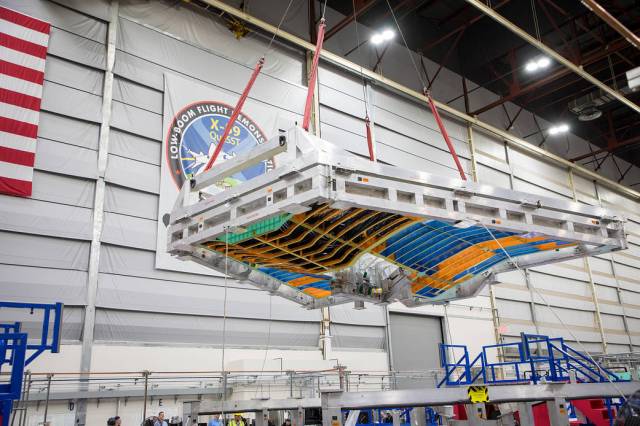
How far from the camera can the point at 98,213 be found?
15750 mm

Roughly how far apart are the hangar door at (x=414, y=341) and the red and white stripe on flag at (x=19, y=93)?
48.9ft

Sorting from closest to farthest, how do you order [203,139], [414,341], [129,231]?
[129,231] → [203,139] → [414,341]

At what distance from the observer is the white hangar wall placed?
14.9 metres

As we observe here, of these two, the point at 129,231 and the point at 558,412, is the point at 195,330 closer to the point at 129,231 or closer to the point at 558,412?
the point at 129,231

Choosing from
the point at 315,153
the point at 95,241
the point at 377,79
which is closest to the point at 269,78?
the point at 377,79

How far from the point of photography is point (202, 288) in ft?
57.0

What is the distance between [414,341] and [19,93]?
17.7 metres

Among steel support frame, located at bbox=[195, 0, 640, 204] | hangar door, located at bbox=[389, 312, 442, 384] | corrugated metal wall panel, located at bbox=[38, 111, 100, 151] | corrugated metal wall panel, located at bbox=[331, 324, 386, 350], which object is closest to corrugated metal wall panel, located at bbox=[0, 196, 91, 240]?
corrugated metal wall panel, located at bbox=[38, 111, 100, 151]

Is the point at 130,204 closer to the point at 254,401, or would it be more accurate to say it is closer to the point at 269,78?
the point at 269,78

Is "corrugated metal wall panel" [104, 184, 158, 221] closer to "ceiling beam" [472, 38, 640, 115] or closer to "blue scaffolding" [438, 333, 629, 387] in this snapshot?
"blue scaffolding" [438, 333, 629, 387]

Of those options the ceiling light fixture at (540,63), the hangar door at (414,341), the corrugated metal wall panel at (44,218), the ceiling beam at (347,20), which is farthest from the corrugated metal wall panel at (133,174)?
the ceiling light fixture at (540,63)

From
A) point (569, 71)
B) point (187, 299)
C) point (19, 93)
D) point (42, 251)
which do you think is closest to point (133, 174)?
point (42, 251)

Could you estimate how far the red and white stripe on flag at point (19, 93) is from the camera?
1452 centimetres

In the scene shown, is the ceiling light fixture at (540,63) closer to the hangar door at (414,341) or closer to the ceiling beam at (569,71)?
the ceiling beam at (569,71)
